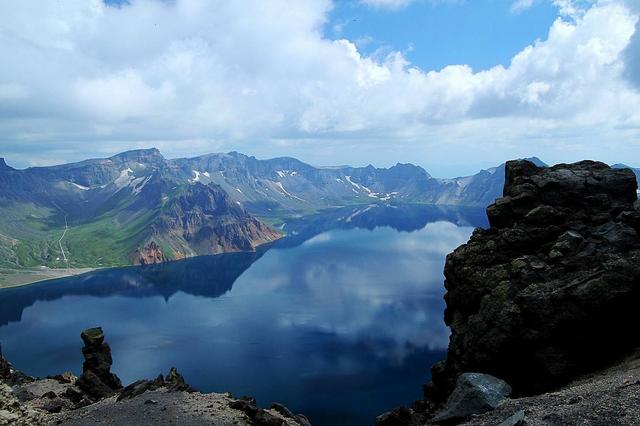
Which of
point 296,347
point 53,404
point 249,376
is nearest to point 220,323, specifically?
point 296,347

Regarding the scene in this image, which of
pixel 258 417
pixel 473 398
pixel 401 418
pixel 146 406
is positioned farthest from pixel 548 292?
pixel 146 406

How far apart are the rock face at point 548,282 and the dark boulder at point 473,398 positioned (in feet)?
21.4

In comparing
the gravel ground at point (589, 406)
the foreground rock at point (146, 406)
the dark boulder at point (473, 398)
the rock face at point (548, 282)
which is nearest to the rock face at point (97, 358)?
the foreground rock at point (146, 406)

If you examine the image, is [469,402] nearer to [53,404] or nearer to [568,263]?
[568,263]

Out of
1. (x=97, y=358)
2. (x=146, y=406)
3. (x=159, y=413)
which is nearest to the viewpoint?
(x=159, y=413)

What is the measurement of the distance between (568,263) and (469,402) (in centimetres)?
1734

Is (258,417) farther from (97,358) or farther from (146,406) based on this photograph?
(97,358)

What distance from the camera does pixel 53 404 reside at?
57.4 m

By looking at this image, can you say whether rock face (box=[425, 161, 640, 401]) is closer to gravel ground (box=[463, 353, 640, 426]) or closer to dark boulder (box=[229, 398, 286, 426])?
gravel ground (box=[463, 353, 640, 426])

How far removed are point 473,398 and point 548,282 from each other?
14.5 metres

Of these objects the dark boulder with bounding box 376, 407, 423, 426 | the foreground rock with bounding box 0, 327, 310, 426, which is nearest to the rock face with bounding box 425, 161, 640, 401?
the dark boulder with bounding box 376, 407, 423, 426

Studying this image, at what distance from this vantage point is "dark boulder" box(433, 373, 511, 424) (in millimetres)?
33406

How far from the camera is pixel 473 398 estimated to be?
111 ft

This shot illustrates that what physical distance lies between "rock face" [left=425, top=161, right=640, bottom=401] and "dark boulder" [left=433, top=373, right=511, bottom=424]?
6.53 m
